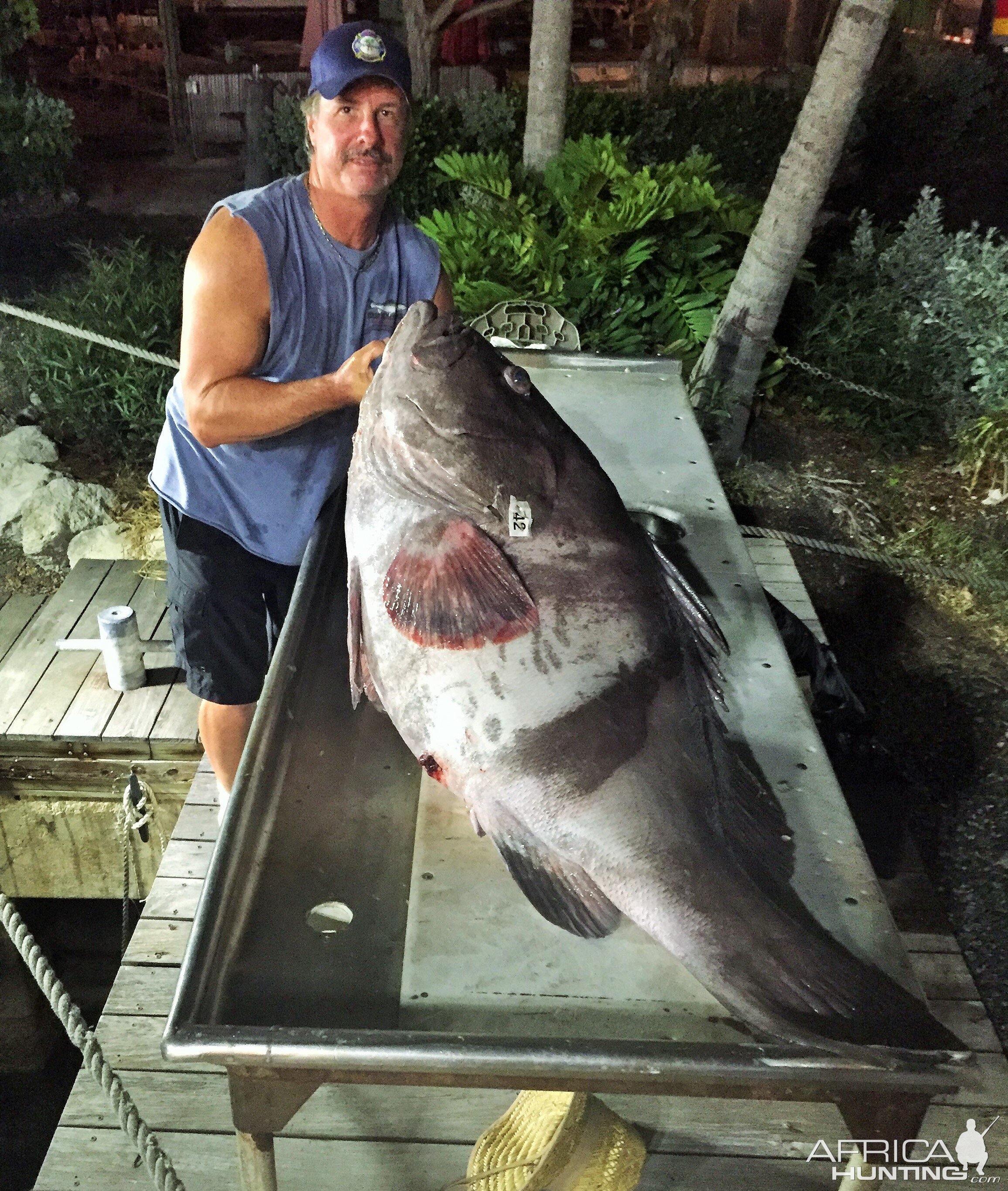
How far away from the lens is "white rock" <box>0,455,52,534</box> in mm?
5492

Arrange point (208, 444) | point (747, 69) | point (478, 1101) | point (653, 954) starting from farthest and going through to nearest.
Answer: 1. point (747, 69)
2. point (478, 1101)
3. point (208, 444)
4. point (653, 954)

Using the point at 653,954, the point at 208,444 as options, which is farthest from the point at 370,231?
the point at 653,954

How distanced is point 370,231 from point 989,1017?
297cm

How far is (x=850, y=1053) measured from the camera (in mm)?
1328

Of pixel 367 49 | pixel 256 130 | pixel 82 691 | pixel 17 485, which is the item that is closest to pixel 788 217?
pixel 367 49

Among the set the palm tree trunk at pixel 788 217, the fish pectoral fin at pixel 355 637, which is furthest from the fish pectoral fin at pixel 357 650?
the palm tree trunk at pixel 788 217

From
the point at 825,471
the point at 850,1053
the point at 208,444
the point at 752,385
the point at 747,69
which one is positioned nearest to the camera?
the point at 850,1053

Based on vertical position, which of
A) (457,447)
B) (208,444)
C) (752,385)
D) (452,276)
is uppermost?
(457,447)

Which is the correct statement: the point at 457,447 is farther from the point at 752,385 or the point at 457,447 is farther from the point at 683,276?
the point at 683,276

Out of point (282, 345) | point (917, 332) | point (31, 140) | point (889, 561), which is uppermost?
point (282, 345)

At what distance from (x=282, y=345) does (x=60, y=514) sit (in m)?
3.65

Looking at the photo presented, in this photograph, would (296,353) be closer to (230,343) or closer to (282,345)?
(282,345)

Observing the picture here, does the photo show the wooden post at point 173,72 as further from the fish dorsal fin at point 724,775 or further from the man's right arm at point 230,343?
the fish dorsal fin at point 724,775

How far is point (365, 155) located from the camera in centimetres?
229
